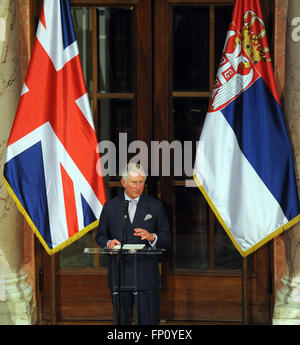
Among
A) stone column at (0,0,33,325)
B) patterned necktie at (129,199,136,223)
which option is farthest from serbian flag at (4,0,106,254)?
patterned necktie at (129,199,136,223)

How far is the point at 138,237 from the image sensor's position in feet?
15.4

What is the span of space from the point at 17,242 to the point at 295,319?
2502 millimetres

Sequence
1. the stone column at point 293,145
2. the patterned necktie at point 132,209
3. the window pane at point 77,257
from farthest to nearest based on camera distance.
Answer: the window pane at point 77,257
the stone column at point 293,145
the patterned necktie at point 132,209

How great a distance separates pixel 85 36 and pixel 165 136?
3.95ft

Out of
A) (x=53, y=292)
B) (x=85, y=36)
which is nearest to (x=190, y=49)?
(x=85, y=36)

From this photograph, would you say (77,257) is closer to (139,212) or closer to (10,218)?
(10,218)

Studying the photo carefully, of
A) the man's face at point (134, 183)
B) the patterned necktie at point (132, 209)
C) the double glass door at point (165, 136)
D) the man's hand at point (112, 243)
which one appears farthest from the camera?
the double glass door at point (165, 136)

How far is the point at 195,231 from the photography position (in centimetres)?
585

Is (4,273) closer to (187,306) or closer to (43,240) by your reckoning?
(43,240)

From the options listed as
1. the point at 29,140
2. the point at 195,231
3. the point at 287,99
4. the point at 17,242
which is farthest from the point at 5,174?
the point at 287,99

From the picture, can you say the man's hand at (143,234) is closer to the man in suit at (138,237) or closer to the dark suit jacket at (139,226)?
the man in suit at (138,237)

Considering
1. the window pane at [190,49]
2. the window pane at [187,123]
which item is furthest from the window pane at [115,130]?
the window pane at [190,49]

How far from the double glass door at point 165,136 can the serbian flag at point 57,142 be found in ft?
1.95

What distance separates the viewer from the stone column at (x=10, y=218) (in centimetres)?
533
